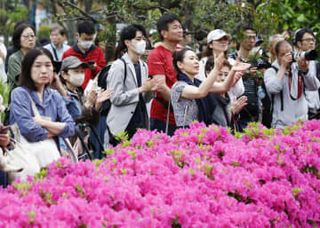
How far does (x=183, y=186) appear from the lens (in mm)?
4637

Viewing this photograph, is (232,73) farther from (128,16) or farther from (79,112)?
(128,16)

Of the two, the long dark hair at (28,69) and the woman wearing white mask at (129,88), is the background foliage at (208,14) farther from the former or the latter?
the long dark hair at (28,69)

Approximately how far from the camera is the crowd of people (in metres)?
6.18

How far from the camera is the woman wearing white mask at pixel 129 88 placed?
810 centimetres

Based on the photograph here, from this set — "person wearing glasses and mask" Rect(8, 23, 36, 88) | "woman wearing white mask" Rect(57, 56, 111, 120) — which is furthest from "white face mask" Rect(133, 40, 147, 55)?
"person wearing glasses and mask" Rect(8, 23, 36, 88)

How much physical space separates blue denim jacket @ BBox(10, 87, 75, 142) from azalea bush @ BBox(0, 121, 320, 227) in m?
0.58

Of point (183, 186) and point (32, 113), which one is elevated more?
point (32, 113)

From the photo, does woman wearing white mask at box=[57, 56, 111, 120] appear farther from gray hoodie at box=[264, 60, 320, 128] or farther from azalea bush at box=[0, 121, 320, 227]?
gray hoodie at box=[264, 60, 320, 128]

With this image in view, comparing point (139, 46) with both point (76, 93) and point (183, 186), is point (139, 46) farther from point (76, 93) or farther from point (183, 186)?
point (183, 186)

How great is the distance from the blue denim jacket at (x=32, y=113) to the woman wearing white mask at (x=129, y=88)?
1.79 meters

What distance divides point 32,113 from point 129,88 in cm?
229

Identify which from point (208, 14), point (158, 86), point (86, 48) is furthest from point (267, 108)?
point (86, 48)

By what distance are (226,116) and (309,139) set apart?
173 centimetres

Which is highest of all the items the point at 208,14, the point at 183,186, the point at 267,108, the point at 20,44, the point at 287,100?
the point at 208,14
